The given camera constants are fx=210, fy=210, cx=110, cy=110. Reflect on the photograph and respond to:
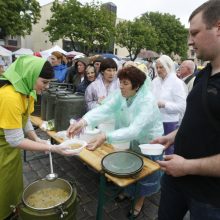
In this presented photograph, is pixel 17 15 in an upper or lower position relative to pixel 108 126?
upper

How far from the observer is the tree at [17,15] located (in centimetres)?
1602

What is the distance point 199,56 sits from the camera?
1.20m

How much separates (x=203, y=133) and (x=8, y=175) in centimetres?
187

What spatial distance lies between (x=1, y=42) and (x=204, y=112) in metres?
25.9

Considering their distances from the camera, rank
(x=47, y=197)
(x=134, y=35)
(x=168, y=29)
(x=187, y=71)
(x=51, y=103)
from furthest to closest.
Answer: (x=168, y=29) → (x=134, y=35) → (x=187, y=71) → (x=51, y=103) → (x=47, y=197)

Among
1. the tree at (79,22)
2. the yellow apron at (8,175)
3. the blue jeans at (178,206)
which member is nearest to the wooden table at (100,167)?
the blue jeans at (178,206)

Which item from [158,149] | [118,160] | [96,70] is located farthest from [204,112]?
[96,70]

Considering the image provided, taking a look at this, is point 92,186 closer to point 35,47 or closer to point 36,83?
point 36,83

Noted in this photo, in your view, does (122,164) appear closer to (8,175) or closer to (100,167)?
(100,167)

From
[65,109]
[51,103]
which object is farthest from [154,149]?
[51,103]

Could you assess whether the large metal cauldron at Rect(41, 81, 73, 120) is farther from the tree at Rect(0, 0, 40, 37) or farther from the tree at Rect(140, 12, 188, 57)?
the tree at Rect(140, 12, 188, 57)

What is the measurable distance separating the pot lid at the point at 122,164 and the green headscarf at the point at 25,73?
987 millimetres

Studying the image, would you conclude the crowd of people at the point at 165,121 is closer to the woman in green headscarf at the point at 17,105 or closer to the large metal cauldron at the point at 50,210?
the woman in green headscarf at the point at 17,105

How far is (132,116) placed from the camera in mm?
2381
